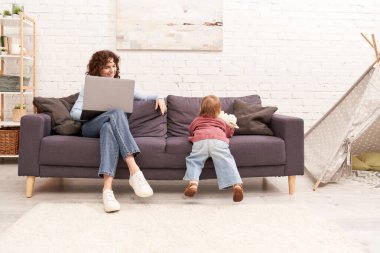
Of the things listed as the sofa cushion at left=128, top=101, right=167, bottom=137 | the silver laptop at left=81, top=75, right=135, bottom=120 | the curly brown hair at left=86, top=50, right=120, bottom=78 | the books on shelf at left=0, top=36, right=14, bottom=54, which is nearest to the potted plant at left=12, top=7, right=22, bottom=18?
the books on shelf at left=0, top=36, right=14, bottom=54

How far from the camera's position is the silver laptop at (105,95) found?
8.89ft

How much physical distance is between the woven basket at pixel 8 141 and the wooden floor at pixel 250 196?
12.1 inches

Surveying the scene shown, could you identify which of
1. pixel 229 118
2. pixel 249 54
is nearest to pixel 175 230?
pixel 229 118

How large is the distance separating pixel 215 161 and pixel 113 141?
0.69 meters

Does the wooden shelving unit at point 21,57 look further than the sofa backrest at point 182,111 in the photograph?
Yes

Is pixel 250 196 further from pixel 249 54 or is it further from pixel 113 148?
pixel 249 54

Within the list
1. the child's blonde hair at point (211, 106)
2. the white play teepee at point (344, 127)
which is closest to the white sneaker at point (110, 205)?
the child's blonde hair at point (211, 106)

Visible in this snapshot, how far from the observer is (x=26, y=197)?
2812mm

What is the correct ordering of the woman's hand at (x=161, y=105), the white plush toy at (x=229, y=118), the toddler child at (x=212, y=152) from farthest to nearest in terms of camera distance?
the woman's hand at (x=161, y=105), the white plush toy at (x=229, y=118), the toddler child at (x=212, y=152)

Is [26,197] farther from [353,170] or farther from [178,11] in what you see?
[353,170]

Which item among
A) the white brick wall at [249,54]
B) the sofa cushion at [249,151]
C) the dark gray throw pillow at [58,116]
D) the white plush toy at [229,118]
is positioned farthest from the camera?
the white brick wall at [249,54]

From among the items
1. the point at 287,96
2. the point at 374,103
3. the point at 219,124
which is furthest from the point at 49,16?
the point at 374,103

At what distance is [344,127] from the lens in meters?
3.24

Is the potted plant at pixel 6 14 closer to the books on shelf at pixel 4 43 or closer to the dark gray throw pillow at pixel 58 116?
the books on shelf at pixel 4 43
